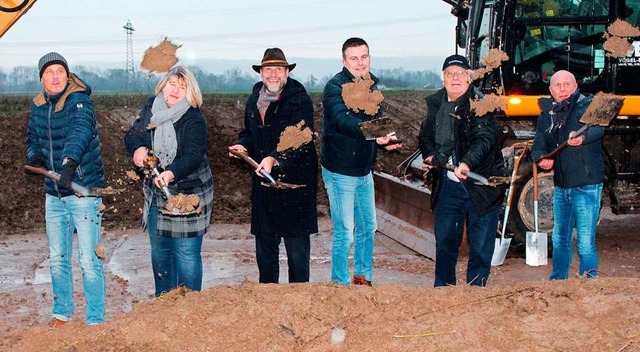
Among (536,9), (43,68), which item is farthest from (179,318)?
(536,9)

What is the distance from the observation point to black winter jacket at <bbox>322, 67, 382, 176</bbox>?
6699 millimetres

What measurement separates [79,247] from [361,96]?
7.29 ft

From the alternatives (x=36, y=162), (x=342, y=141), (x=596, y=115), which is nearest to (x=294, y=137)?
(x=342, y=141)

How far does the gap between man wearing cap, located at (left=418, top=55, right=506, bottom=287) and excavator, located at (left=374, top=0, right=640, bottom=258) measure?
2.93 m

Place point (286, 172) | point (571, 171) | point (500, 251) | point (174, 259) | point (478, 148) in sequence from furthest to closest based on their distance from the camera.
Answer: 1. point (500, 251)
2. point (571, 171)
3. point (286, 172)
4. point (478, 148)
5. point (174, 259)

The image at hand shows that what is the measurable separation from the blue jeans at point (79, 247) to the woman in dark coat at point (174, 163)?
0.36 metres

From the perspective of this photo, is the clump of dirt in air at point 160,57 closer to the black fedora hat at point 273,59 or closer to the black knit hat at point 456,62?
the black fedora hat at point 273,59

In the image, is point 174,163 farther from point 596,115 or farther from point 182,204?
point 596,115

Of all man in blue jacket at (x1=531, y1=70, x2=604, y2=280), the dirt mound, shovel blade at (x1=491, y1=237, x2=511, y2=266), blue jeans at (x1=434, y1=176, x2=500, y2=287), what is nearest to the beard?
blue jeans at (x1=434, y1=176, x2=500, y2=287)

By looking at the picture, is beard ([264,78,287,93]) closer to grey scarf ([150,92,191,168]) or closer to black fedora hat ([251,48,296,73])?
black fedora hat ([251,48,296,73])

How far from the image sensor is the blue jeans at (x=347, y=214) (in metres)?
6.83

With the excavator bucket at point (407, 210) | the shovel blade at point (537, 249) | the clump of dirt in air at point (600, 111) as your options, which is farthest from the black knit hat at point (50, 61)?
the excavator bucket at point (407, 210)

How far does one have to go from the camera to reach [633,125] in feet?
34.4

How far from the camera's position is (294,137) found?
21.2 ft
